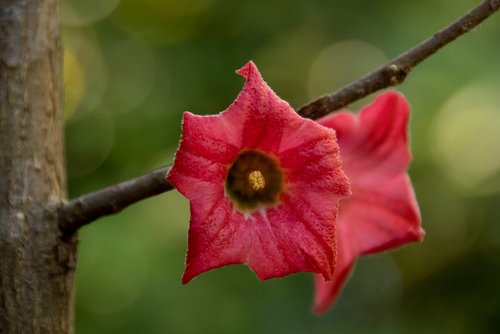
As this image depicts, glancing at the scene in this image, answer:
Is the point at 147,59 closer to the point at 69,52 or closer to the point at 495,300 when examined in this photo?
the point at 69,52

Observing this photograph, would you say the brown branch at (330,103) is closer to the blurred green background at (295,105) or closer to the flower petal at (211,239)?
the flower petal at (211,239)

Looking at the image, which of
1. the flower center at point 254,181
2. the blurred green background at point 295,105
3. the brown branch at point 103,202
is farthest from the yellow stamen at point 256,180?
the blurred green background at point 295,105

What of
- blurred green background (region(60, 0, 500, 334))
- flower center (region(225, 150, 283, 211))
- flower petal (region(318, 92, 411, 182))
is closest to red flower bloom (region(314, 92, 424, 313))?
flower petal (region(318, 92, 411, 182))

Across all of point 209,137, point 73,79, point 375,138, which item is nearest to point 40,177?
point 209,137

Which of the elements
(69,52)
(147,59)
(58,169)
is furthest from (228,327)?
(58,169)

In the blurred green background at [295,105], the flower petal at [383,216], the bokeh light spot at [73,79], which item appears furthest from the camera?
the bokeh light spot at [73,79]

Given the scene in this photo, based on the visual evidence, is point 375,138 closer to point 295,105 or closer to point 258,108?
point 258,108
